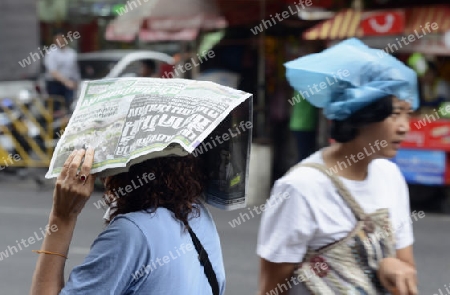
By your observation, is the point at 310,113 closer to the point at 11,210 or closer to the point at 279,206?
the point at 11,210

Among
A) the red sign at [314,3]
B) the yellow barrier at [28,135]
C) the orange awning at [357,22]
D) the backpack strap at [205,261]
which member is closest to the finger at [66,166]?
the backpack strap at [205,261]

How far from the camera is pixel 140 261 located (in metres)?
2.00

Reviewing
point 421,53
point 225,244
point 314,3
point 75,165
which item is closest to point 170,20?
point 314,3

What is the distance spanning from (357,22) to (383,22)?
32cm

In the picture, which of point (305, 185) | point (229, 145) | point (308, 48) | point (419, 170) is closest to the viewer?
point (229, 145)

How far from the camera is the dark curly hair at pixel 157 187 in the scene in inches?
83.4

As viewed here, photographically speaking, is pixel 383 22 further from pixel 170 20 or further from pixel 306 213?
pixel 306 213

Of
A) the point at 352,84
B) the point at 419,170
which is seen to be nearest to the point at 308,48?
the point at 419,170

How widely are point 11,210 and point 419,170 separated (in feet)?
15.9

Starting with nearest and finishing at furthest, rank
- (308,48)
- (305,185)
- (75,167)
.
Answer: (75,167), (305,185), (308,48)

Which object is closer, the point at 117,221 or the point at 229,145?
the point at 117,221

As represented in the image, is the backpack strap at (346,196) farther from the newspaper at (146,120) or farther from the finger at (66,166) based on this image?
the finger at (66,166)

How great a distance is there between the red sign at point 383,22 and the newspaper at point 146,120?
754cm

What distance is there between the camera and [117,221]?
2021mm
